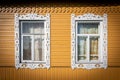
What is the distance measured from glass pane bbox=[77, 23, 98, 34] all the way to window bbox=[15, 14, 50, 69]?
1140 millimetres

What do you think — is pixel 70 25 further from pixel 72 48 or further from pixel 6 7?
pixel 6 7

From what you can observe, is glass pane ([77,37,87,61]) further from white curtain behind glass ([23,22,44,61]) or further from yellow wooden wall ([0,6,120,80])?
white curtain behind glass ([23,22,44,61])

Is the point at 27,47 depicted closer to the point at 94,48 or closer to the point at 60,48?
the point at 60,48

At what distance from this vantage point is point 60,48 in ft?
29.3

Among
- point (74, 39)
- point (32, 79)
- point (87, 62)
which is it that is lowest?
point (32, 79)

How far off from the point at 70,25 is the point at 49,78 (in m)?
1.89

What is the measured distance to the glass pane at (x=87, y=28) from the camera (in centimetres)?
913

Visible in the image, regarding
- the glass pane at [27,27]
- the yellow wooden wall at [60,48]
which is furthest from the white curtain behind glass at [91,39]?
the glass pane at [27,27]

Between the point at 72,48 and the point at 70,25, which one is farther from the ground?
the point at 70,25

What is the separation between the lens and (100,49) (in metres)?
9.12

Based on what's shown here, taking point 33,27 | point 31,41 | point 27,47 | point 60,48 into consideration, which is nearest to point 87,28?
point 60,48

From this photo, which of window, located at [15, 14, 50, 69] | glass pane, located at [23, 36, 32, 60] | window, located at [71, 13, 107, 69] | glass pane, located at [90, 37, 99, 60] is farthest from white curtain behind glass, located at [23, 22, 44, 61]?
glass pane, located at [90, 37, 99, 60]

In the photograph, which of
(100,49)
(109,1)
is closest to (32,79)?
(100,49)

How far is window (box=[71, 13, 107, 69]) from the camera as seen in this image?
893 centimetres
